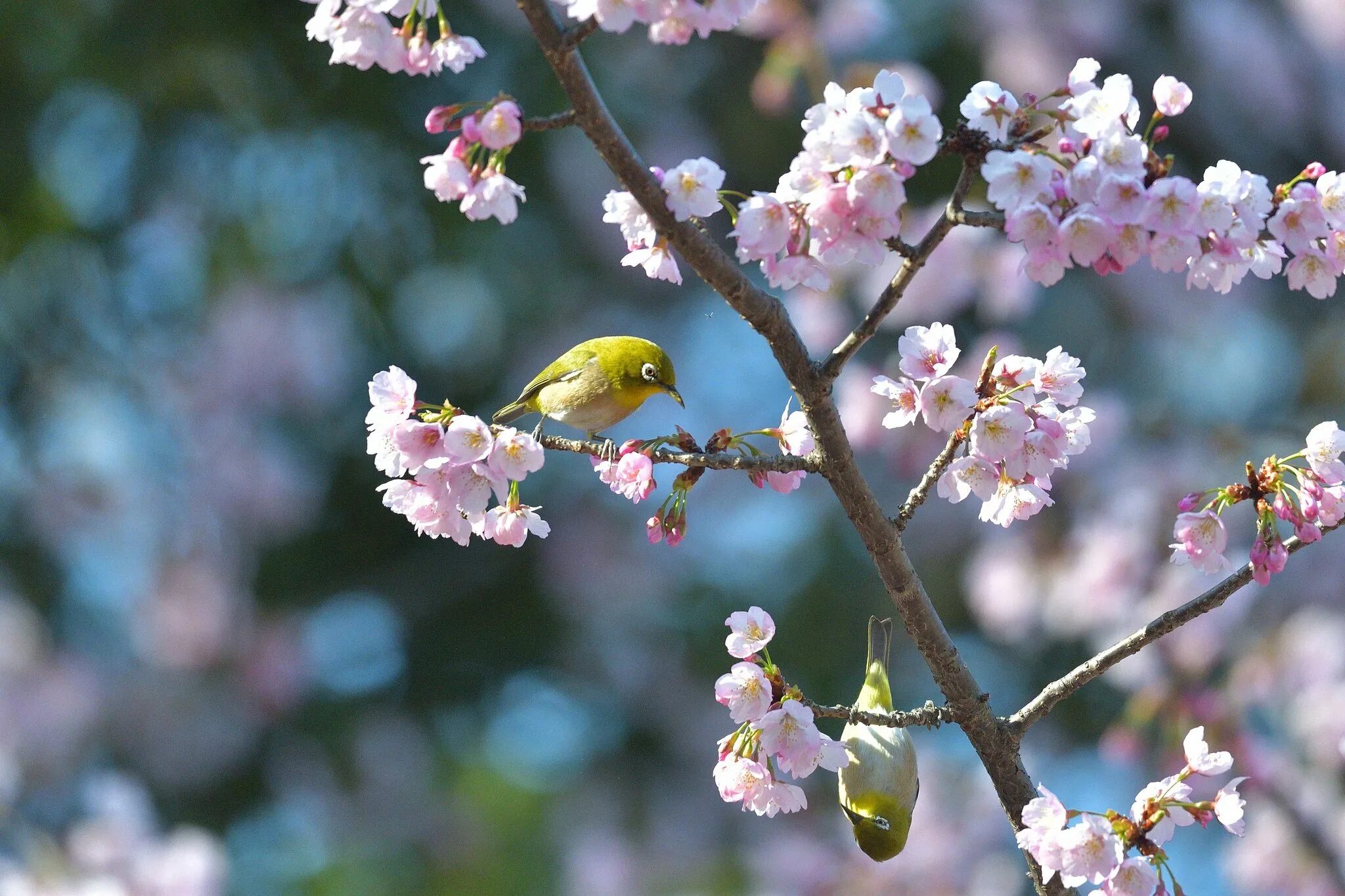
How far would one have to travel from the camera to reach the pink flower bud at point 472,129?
50.8 inches

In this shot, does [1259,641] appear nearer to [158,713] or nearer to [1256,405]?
[1256,405]

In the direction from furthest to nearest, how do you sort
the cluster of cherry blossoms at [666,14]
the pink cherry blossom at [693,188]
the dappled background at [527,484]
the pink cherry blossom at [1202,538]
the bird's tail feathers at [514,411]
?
the dappled background at [527,484] → the bird's tail feathers at [514,411] → the pink cherry blossom at [1202,538] → the pink cherry blossom at [693,188] → the cluster of cherry blossoms at [666,14]

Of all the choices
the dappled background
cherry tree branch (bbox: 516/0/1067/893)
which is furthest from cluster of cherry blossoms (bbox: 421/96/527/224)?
the dappled background

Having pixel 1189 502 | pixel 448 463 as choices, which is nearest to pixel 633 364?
pixel 448 463

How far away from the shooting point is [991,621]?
5.36 meters

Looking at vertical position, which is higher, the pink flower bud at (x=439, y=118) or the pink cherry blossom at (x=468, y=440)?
the pink flower bud at (x=439, y=118)

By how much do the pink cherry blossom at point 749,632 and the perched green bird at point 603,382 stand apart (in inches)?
22.0

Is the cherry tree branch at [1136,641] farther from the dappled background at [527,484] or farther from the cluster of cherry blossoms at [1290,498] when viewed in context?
the dappled background at [527,484]

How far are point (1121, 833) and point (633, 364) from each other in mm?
957

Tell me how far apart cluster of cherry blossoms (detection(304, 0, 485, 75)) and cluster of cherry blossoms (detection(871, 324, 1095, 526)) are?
1.88 feet

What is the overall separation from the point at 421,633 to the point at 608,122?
5256 mm

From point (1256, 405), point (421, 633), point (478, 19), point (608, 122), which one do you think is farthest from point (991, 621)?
point (608, 122)

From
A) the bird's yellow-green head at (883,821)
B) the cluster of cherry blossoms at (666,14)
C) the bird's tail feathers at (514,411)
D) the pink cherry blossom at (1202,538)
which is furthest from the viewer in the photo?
the bird's tail feathers at (514,411)

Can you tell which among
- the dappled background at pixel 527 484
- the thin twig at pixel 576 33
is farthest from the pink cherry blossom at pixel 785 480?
the dappled background at pixel 527 484
